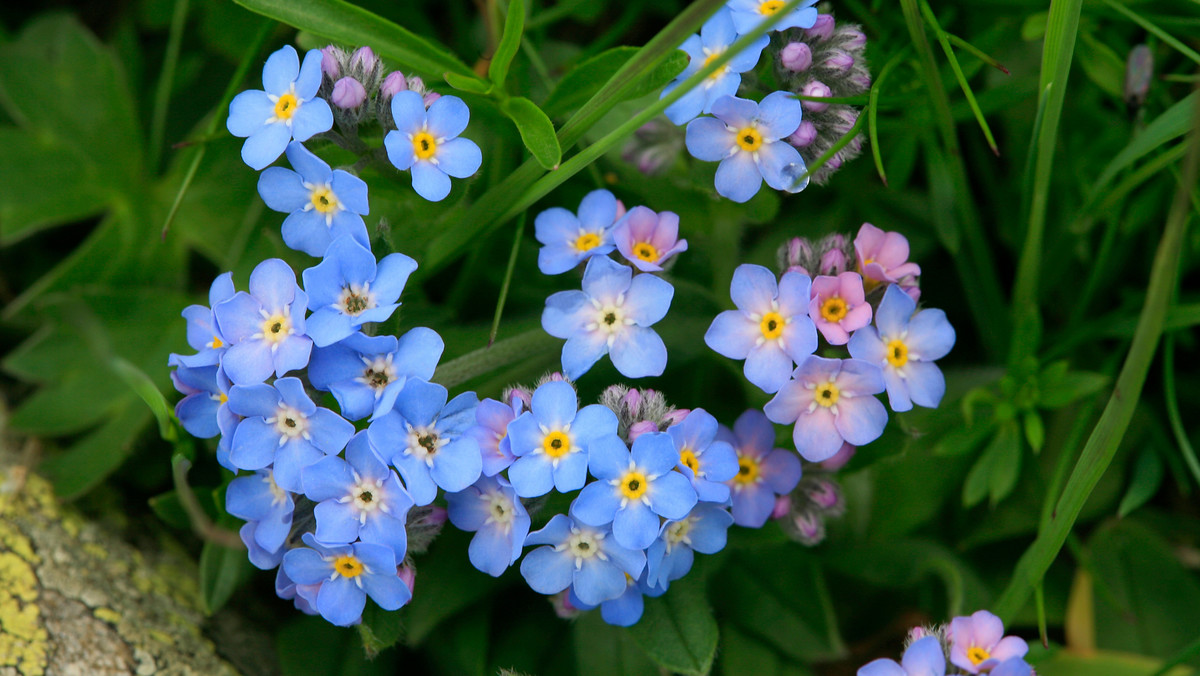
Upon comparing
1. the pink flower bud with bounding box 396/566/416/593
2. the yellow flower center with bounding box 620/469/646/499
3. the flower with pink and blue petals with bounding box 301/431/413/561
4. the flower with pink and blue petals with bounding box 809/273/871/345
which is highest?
the flower with pink and blue petals with bounding box 809/273/871/345

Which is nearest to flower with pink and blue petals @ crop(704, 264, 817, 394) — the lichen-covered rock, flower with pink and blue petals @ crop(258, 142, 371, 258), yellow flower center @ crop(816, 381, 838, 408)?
yellow flower center @ crop(816, 381, 838, 408)

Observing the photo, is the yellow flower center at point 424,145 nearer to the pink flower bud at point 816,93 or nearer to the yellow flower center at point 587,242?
the yellow flower center at point 587,242

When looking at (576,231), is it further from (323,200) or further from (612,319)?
(323,200)

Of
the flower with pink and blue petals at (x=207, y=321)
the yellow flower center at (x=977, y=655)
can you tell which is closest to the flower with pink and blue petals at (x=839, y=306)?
the yellow flower center at (x=977, y=655)

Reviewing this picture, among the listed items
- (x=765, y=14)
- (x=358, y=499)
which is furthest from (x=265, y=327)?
(x=765, y=14)

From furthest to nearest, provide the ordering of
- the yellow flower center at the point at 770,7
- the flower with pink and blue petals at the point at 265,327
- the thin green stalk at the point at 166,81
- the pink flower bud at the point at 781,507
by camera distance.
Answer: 1. the thin green stalk at the point at 166,81
2. the pink flower bud at the point at 781,507
3. the yellow flower center at the point at 770,7
4. the flower with pink and blue petals at the point at 265,327

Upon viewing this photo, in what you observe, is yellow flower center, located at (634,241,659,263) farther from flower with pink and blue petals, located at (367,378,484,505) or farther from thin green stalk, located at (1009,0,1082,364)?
thin green stalk, located at (1009,0,1082,364)
